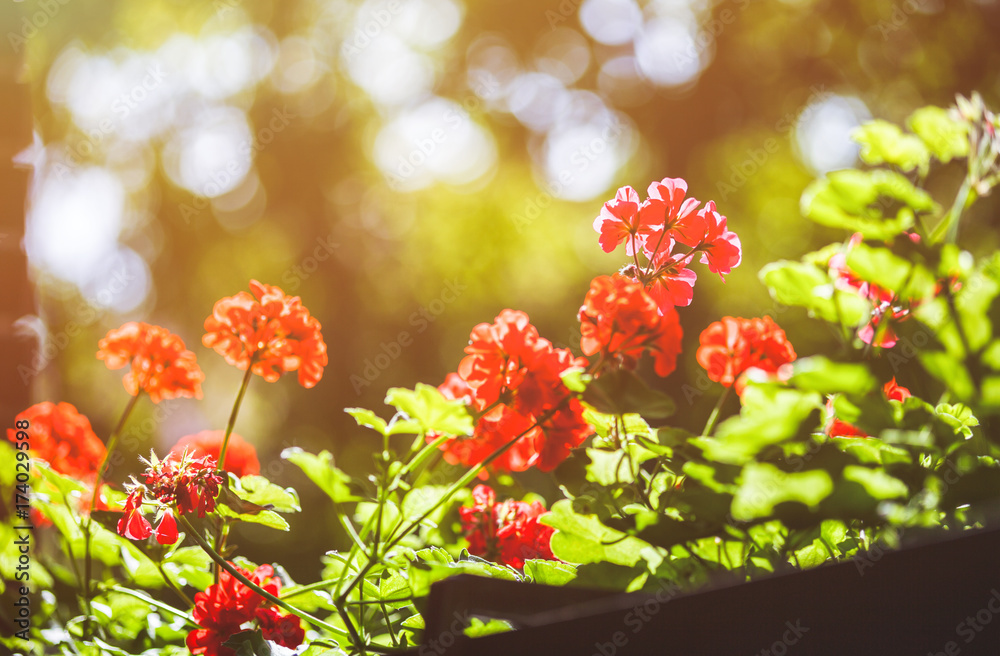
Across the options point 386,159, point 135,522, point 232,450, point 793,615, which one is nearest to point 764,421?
point 793,615

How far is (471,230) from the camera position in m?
10.6

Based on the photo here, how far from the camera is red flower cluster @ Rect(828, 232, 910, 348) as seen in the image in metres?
0.73

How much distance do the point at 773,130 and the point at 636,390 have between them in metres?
8.79

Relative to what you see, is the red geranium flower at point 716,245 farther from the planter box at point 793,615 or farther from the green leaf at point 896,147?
the planter box at point 793,615

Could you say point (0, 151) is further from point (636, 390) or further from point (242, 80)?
point (242, 80)

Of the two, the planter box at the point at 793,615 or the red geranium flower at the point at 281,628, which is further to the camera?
the red geranium flower at the point at 281,628

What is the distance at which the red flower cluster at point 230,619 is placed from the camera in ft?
2.95

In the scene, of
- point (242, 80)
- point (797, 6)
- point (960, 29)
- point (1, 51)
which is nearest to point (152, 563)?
point (1, 51)

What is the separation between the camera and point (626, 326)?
88 cm

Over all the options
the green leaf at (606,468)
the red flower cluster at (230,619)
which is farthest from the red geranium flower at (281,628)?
the green leaf at (606,468)

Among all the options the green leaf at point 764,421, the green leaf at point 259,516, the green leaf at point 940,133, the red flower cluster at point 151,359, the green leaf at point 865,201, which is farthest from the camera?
the red flower cluster at point 151,359

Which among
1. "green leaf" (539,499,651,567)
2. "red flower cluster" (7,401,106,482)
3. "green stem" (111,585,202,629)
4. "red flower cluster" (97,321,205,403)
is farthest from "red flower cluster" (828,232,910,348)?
"red flower cluster" (7,401,106,482)

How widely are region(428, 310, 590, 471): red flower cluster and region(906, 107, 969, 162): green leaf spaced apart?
535 mm

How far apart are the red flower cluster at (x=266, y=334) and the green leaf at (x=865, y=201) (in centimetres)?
82
